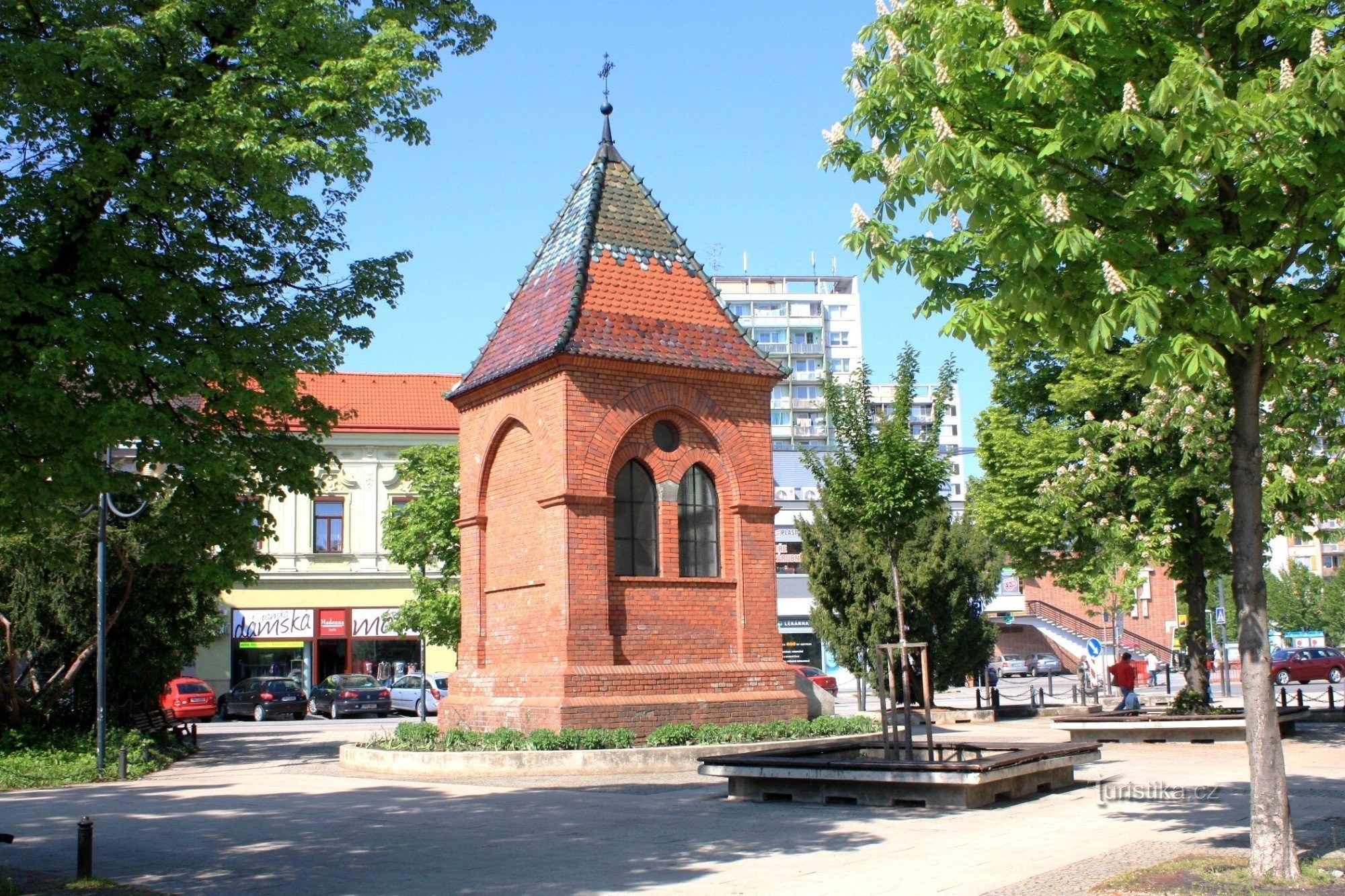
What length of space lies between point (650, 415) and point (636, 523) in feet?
5.29

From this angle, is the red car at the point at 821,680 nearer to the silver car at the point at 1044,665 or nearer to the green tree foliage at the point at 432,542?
the green tree foliage at the point at 432,542

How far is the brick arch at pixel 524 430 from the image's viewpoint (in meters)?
18.0

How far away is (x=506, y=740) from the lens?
17094 mm

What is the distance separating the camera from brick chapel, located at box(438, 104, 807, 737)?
695 inches

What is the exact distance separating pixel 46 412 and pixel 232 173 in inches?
100

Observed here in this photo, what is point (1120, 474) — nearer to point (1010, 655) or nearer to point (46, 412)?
point (46, 412)

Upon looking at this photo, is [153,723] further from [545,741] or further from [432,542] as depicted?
[545,741]

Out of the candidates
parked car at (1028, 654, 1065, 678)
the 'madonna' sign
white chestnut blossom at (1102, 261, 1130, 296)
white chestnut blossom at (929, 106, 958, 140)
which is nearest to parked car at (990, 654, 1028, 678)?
parked car at (1028, 654, 1065, 678)

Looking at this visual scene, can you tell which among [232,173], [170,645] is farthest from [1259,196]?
[170,645]

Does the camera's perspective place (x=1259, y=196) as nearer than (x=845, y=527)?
Yes

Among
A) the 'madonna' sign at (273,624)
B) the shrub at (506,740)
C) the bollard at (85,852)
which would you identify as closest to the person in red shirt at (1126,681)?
the shrub at (506,740)

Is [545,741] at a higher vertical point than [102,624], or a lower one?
lower

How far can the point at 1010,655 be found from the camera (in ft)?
225

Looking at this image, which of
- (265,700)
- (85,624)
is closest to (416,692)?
(265,700)
